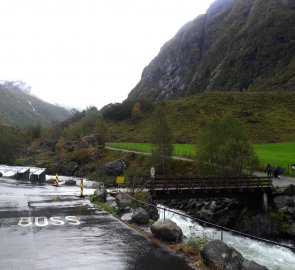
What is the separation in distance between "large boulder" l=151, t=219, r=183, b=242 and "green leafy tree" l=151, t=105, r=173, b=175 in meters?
42.3

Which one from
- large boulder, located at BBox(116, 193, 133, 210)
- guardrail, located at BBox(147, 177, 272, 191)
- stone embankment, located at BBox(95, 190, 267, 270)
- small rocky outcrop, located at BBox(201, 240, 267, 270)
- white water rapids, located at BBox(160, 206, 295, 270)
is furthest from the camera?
guardrail, located at BBox(147, 177, 272, 191)

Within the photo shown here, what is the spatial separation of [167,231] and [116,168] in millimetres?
57768

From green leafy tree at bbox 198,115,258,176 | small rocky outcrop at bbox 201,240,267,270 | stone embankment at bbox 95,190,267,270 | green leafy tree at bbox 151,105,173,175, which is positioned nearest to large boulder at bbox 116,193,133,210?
stone embankment at bbox 95,190,267,270

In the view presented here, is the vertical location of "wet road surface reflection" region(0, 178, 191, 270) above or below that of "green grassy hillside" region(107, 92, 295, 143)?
below

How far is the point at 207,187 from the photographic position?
122 ft

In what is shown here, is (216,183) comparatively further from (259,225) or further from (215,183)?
(259,225)

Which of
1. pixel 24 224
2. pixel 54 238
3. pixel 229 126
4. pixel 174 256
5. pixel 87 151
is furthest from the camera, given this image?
pixel 87 151

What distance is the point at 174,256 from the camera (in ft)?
52.1

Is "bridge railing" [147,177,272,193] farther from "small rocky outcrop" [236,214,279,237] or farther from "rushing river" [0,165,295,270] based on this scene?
"rushing river" [0,165,295,270]

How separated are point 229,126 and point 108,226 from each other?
27654mm

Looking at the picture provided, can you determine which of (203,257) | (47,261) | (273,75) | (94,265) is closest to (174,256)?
(203,257)

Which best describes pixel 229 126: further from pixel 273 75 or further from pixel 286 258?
pixel 273 75

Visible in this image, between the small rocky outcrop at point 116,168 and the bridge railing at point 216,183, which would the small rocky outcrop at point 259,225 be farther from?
the small rocky outcrop at point 116,168

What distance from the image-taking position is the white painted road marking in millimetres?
21700
